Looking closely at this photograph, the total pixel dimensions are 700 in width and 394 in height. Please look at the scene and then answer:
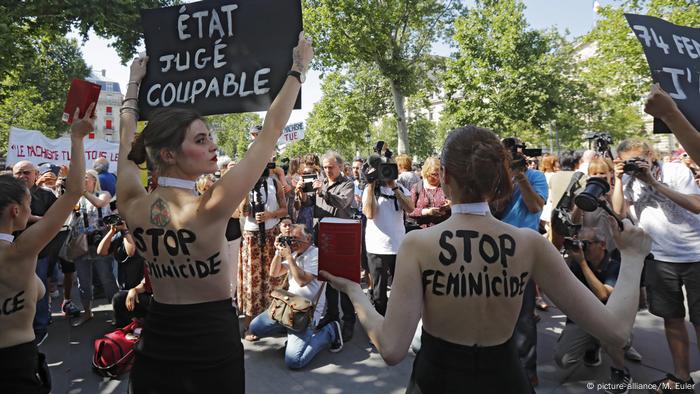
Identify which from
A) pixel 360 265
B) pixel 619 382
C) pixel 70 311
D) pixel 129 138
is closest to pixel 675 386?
pixel 619 382

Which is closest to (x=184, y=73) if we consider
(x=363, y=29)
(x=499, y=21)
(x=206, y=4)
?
(x=206, y=4)

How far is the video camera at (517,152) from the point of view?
355cm

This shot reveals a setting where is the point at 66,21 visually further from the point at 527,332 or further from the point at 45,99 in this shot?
the point at 45,99

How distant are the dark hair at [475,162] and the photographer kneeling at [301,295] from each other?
3.15 metres

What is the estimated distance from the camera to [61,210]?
2.15m

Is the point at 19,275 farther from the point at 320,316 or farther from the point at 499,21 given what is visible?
the point at 499,21

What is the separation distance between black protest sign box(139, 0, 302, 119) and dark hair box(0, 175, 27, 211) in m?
0.75

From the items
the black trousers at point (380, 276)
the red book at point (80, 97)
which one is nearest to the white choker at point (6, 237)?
the red book at point (80, 97)

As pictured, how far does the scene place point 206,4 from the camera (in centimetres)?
256

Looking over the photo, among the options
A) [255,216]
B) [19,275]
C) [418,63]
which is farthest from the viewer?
[418,63]

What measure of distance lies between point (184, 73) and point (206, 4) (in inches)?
17.3

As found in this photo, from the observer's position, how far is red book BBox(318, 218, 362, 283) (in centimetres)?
137

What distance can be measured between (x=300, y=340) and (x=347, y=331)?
0.77m

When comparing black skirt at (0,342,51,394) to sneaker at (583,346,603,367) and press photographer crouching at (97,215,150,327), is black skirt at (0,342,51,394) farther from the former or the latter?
sneaker at (583,346,603,367)
